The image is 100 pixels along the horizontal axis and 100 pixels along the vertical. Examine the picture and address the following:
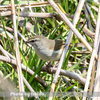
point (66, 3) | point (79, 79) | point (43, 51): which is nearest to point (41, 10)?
point (66, 3)

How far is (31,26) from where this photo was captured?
409cm

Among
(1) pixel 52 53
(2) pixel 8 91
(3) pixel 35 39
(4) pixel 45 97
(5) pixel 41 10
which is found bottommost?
(4) pixel 45 97

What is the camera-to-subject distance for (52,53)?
3.20 meters

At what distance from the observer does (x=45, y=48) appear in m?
3.22

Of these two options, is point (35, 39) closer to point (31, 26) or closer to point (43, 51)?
point (43, 51)

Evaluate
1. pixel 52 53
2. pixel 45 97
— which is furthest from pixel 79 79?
pixel 52 53

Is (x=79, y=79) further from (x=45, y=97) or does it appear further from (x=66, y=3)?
(x=66, y=3)

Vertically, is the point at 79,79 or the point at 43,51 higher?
the point at 43,51

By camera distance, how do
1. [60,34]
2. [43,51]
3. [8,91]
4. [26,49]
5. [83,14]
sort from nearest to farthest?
[8,91] < [43,51] < [26,49] < [60,34] < [83,14]

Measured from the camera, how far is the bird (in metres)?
3.09

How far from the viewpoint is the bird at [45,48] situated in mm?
3090

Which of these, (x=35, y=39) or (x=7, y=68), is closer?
(x=7, y=68)

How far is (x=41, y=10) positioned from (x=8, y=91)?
7.28 feet

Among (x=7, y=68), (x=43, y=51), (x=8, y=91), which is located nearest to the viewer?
(x=8, y=91)
